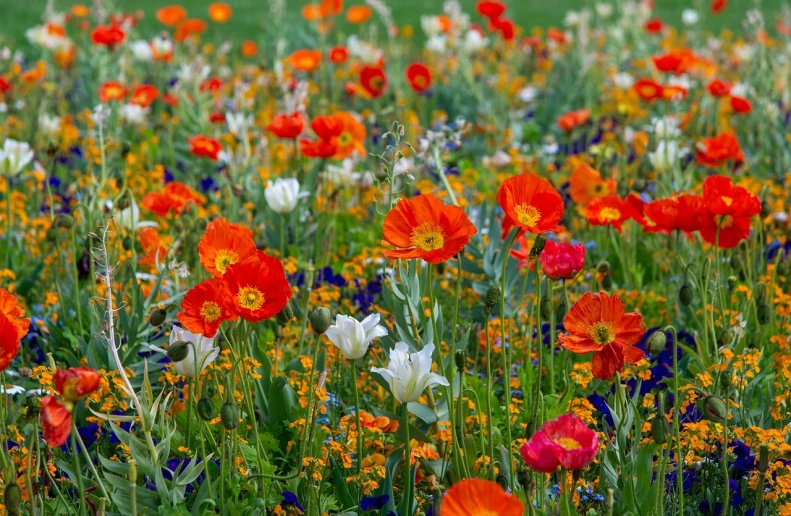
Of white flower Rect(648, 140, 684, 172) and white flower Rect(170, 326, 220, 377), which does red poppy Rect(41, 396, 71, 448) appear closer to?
white flower Rect(170, 326, 220, 377)

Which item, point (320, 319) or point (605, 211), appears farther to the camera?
point (605, 211)

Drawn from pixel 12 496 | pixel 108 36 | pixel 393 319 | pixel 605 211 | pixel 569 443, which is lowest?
pixel 393 319

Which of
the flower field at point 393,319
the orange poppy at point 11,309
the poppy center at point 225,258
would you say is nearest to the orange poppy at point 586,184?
the flower field at point 393,319

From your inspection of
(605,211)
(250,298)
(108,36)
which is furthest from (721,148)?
(108,36)

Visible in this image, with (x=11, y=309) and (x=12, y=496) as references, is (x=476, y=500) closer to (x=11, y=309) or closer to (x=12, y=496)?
(x=12, y=496)

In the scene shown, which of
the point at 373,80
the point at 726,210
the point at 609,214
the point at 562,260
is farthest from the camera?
the point at 373,80

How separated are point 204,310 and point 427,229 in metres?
0.47

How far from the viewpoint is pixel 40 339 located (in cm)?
281

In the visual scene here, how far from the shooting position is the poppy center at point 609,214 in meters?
2.60

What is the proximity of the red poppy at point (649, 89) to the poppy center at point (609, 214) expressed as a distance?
2021mm

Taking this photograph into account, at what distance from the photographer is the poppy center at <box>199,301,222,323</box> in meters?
1.78

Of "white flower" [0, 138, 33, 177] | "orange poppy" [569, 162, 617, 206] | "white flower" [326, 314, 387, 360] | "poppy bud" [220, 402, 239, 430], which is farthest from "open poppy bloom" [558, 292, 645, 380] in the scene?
"white flower" [0, 138, 33, 177]

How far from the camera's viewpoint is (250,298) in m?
1.78

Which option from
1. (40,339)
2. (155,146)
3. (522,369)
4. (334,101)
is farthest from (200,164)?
(522,369)
